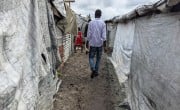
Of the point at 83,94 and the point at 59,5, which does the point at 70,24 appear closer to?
the point at 59,5

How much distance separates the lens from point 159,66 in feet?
9.55

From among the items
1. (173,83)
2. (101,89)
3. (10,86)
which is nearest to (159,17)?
(173,83)

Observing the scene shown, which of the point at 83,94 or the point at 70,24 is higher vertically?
the point at 70,24

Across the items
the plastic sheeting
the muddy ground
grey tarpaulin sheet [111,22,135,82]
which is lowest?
the muddy ground

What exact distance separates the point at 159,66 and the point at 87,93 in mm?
2494

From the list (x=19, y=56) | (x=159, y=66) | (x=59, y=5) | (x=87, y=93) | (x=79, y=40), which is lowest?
(x=87, y=93)

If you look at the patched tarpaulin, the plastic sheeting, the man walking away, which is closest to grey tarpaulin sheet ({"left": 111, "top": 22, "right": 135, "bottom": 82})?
the man walking away

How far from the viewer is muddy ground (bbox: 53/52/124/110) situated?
14.4ft

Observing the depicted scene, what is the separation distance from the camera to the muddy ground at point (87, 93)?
4.39 meters

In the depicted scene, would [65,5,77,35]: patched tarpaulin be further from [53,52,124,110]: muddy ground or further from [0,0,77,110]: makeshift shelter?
[0,0,77,110]: makeshift shelter

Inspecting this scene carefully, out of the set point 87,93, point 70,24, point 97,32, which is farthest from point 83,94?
point 70,24

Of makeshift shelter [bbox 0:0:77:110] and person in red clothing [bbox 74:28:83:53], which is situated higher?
makeshift shelter [bbox 0:0:77:110]

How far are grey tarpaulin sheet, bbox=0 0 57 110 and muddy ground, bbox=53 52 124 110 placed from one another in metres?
1.63

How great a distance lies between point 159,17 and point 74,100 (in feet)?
7.79
